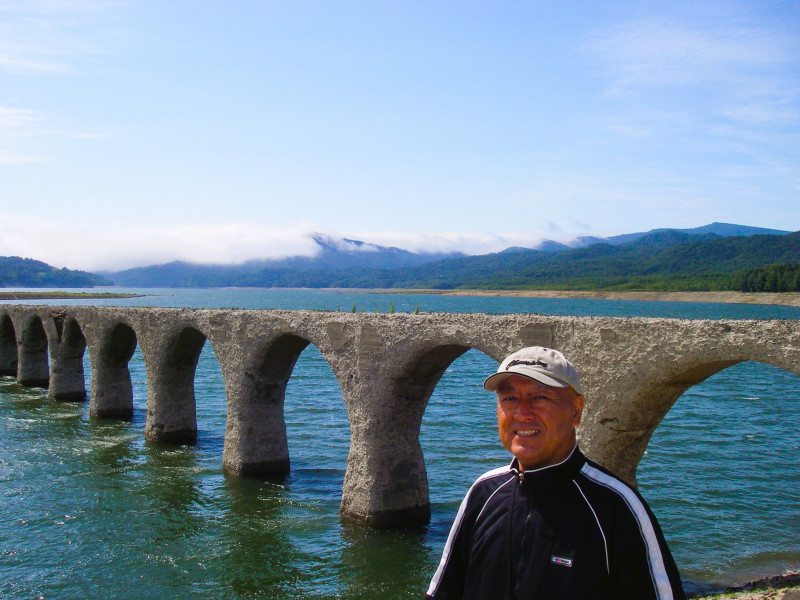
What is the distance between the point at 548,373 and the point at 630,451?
7.52m

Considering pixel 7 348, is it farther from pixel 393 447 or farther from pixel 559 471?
pixel 559 471

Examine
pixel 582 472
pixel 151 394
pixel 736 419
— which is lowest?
pixel 736 419

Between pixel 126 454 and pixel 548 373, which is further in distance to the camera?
pixel 126 454

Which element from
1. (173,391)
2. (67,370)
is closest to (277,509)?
(173,391)

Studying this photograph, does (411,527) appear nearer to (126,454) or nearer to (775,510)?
(775,510)

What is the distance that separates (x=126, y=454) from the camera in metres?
19.5

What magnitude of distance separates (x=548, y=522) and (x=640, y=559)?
42cm

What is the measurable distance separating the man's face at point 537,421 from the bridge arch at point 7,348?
3733 centimetres

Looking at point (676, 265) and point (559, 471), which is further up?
point (676, 265)

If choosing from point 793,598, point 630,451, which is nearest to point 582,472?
point 793,598

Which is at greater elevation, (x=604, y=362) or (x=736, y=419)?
(x=604, y=362)

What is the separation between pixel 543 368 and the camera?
3262 mm

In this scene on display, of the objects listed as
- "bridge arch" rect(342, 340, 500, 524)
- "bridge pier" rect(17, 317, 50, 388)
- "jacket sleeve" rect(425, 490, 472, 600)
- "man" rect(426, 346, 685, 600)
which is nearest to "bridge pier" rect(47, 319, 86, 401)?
"bridge pier" rect(17, 317, 50, 388)

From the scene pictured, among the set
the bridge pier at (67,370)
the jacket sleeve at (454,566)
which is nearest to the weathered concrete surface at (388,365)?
the bridge pier at (67,370)
